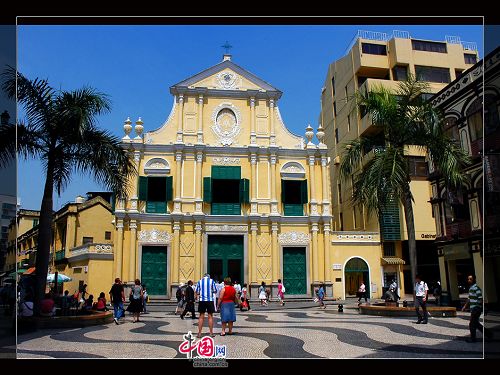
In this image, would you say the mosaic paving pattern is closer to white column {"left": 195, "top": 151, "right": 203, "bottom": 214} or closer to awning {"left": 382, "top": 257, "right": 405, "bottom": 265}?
white column {"left": 195, "top": 151, "right": 203, "bottom": 214}

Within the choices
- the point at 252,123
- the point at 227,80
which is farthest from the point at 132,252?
the point at 227,80

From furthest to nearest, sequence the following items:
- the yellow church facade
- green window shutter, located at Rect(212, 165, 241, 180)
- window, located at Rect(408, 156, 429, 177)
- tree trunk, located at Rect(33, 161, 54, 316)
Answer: window, located at Rect(408, 156, 429, 177) < green window shutter, located at Rect(212, 165, 241, 180) < the yellow church facade < tree trunk, located at Rect(33, 161, 54, 316)

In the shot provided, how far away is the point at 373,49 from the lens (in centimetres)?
3600

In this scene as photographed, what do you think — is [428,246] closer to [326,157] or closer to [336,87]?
[326,157]

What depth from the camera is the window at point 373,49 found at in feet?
117

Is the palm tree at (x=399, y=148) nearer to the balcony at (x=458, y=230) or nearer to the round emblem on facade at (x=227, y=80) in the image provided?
the balcony at (x=458, y=230)

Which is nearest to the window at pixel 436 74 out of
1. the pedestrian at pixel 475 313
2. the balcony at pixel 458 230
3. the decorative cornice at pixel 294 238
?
the decorative cornice at pixel 294 238

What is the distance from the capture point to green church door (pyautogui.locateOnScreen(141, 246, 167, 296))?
2627cm

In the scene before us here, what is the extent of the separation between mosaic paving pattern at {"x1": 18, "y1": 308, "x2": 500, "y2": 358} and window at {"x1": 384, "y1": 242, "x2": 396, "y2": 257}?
17.3 m

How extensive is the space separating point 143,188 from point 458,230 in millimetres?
16557

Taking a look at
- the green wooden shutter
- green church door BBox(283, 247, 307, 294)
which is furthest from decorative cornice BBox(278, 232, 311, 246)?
the green wooden shutter

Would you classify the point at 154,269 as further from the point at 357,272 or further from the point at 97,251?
the point at 357,272

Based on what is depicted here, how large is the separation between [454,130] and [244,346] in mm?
14871
